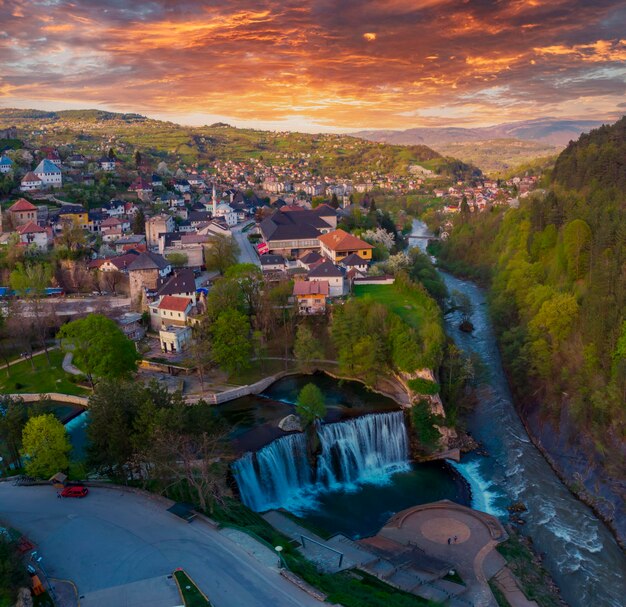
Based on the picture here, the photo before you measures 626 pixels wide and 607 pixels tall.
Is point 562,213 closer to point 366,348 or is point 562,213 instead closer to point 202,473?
point 366,348

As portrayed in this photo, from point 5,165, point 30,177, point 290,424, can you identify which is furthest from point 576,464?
point 5,165

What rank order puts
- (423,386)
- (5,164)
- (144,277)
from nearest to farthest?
(423,386), (144,277), (5,164)

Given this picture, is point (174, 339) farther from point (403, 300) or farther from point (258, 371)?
point (403, 300)

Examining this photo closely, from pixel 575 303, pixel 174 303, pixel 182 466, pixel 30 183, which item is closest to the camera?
pixel 182 466

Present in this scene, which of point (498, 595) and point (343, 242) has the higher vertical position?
point (343, 242)

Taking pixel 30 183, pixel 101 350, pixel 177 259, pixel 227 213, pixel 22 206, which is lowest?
pixel 101 350

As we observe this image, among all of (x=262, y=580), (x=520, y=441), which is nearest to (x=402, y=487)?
(x=520, y=441)

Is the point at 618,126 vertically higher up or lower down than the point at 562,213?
higher up

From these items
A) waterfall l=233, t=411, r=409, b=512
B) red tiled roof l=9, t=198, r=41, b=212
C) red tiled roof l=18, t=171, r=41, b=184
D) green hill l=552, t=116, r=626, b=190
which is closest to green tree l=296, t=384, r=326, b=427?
waterfall l=233, t=411, r=409, b=512

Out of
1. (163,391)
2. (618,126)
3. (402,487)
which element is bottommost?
(402,487)
